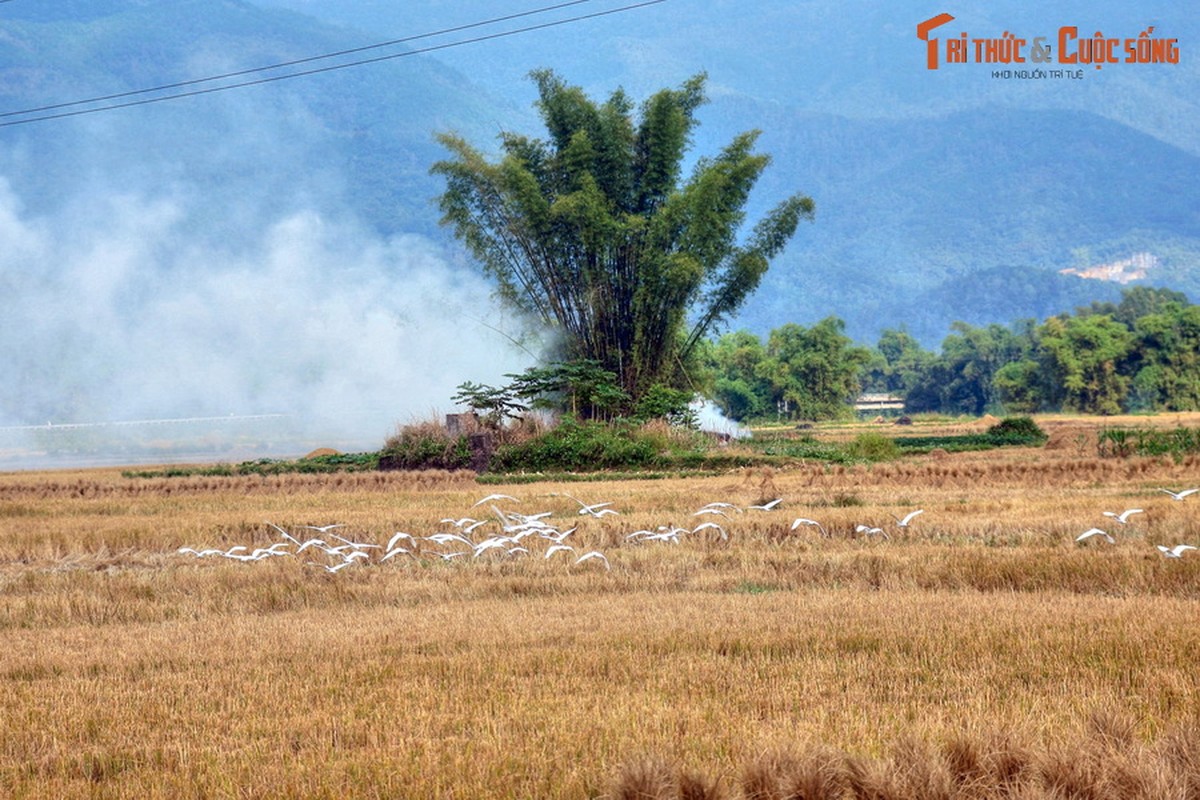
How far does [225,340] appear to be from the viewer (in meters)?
79.9

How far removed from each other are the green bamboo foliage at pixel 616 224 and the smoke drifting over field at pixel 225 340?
28.8 metres

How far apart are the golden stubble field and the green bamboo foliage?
17.7 m

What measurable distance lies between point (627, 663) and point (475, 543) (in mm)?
5557

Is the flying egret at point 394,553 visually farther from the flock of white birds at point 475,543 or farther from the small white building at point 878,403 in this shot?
the small white building at point 878,403

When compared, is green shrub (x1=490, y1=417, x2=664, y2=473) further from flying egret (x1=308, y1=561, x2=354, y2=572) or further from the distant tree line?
the distant tree line

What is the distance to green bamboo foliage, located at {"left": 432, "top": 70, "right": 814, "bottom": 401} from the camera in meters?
29.3

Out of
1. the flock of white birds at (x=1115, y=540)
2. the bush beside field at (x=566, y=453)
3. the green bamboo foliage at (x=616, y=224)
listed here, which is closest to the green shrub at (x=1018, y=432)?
the bush beside field at (x=566, y=453)

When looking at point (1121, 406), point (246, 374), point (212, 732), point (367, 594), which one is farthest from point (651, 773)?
point (246, 374)

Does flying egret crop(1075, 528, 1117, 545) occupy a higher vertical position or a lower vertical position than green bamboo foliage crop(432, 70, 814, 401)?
lower

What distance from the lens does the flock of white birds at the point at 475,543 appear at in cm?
1018

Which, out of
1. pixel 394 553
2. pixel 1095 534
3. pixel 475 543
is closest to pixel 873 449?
pixel 1095 534

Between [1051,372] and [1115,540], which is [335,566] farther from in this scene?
[1051,372]

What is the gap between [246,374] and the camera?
262ft

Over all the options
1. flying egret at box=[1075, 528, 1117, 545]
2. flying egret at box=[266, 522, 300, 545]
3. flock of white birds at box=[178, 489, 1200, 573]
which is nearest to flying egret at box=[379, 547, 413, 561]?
flock of white birds at box=[178, 489, 1200, 573]
